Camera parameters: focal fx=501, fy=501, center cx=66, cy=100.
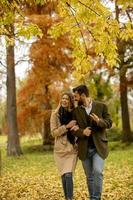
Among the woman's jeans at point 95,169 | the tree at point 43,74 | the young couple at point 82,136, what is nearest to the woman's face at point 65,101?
the young couple at point 82,136

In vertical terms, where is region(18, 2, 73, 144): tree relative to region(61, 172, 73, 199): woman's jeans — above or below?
above

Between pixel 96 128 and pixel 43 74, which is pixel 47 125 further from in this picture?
pixel 96 128

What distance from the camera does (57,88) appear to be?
2742cm

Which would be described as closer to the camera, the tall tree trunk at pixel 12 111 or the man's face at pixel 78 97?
the man's face at pixel 78 97

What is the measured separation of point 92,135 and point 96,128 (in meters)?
0.14

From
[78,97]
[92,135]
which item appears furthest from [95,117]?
[78,97]

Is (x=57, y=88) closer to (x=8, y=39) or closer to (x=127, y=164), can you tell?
(x=127, y=164)

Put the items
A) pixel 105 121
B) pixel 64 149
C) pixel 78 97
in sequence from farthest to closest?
pixel 64 149 < pixel 78 97 < pixel 105 121

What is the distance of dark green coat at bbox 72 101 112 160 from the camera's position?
8.23 meters

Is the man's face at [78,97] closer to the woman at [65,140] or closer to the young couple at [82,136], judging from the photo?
the young couple at [82,136]

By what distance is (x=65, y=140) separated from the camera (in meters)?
8.84

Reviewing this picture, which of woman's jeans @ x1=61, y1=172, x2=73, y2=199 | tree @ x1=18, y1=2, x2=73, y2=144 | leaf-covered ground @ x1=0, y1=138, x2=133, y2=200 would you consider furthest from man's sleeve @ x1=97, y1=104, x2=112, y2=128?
tree @ x1=18, y1=2, x2=73, y2=144

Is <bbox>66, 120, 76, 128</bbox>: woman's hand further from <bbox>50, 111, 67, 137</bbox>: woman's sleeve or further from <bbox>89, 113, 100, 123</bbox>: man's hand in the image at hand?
<bbox>89, 113, 100, 123</bbox>: man's hand

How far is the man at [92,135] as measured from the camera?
823 cm
